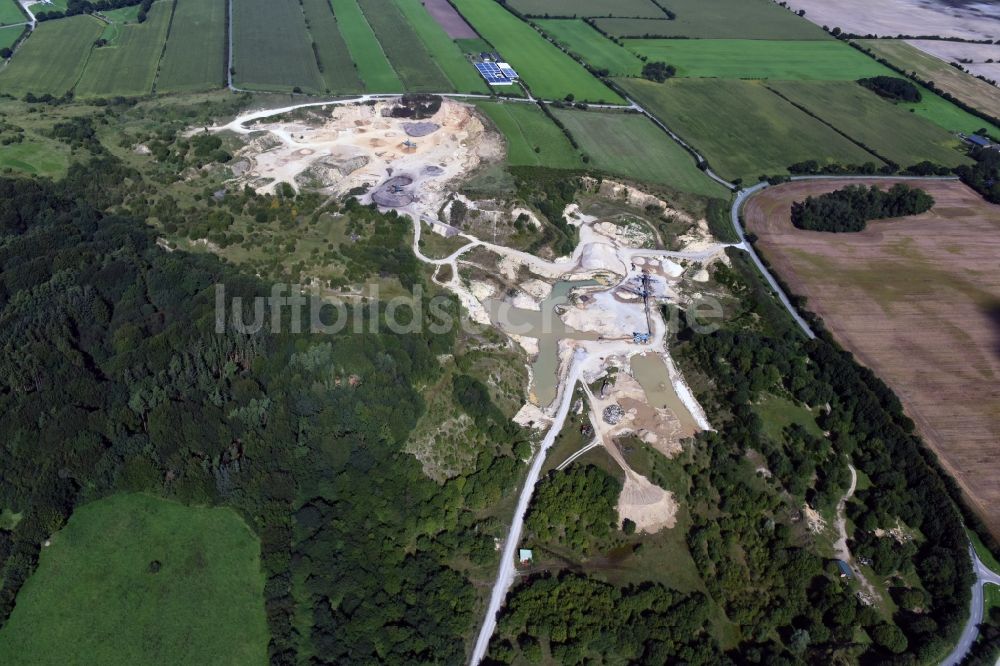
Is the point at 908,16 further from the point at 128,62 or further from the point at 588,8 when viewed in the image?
the point at 128,62

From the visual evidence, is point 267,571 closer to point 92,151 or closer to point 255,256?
point 255,256

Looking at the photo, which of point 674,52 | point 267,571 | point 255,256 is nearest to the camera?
point 267,571

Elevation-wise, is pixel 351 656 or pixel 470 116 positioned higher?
pixel 470 116

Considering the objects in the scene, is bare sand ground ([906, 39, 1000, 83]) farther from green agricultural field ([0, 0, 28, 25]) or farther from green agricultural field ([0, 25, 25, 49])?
green agricultural field ([0, 0, 28, 25])

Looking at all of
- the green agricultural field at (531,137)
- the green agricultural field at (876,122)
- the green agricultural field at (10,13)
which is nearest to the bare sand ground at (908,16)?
the green agricultural field at (876,122)

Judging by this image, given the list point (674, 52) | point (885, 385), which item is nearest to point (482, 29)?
point (674, 52)

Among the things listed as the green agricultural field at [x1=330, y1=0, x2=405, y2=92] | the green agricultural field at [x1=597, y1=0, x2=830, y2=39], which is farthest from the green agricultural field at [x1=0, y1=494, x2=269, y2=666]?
the green agricultural field at [x1=597, y1=0, x2=830, y2=39]

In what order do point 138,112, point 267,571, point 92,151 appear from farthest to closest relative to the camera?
point 138,112 < point 92,151 < point 267,571

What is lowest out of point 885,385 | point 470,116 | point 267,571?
point 267,571
